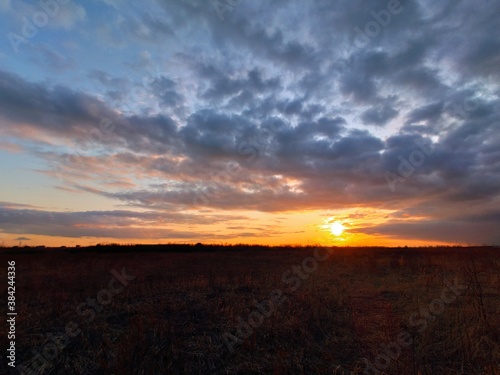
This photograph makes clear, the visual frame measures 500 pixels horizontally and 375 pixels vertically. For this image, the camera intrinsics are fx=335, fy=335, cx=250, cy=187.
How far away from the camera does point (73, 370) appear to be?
21.5 feet

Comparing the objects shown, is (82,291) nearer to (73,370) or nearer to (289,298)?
(73,370)

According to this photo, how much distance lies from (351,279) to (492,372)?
398 inches

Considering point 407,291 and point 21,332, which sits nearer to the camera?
point 21,332

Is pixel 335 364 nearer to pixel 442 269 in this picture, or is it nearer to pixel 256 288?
pixel 256 288

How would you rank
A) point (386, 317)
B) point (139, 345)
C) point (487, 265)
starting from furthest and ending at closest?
point (487, 265) < point (386, 317) < point (139, 345)

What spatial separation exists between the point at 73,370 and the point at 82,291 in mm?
6735

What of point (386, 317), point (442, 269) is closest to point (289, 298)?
point (386, 317)

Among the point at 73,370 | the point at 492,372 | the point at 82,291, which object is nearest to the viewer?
the point at 492,372

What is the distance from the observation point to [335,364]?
22.3ft

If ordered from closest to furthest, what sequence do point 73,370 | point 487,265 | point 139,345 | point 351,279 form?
1. point 73,370
2. point 139,345
3. point 351,279
4. point 487,265

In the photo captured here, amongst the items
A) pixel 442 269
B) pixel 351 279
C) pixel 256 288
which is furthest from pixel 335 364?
pixel 442 269

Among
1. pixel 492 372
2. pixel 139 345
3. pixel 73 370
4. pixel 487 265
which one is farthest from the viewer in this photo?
pixel 487 265

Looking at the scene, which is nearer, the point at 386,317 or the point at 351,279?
the point at 386,317

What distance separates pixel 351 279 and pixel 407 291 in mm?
3636
